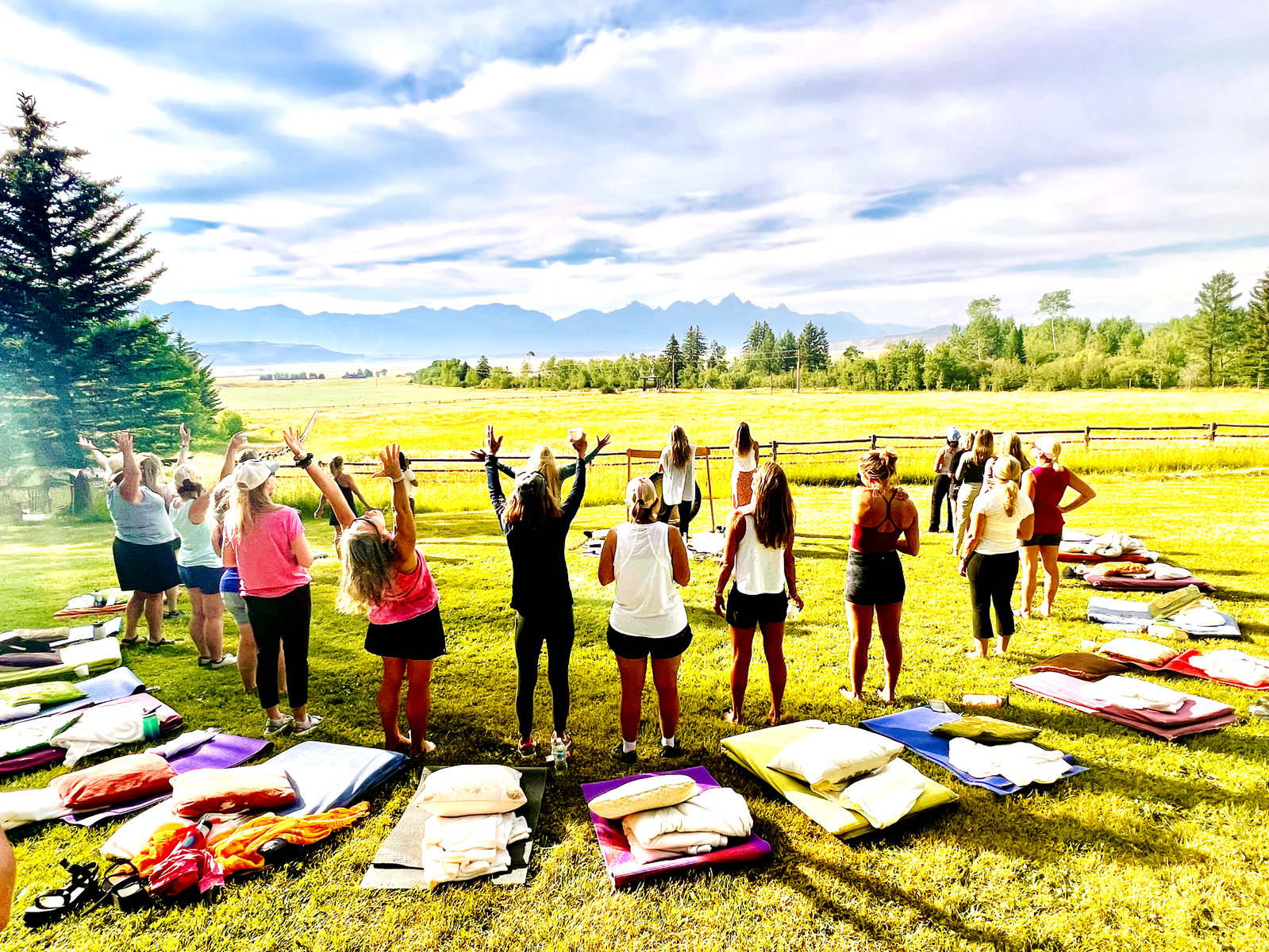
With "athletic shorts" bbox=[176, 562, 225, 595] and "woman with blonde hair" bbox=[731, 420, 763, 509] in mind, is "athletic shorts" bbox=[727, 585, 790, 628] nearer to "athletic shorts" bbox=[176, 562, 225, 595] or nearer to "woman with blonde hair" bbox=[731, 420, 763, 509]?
"woman with blonde hair" bbox=[731, 420, 763, 509]

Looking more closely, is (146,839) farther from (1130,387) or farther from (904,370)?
(904,370)

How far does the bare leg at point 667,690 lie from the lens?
4.54 m

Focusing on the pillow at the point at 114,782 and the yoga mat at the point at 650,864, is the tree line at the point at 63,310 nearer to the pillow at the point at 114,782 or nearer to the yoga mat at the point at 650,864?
the pillow at the point at 114,782

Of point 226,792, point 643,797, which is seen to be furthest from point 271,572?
point 643,797

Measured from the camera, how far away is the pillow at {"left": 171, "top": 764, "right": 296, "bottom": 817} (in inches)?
159

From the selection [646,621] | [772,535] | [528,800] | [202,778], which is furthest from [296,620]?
[772,535]

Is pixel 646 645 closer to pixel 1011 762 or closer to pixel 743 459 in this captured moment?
pixel 1011 762

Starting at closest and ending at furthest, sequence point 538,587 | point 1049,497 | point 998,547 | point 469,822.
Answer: point 469,822, point 538,587, point 998,547, point 1049,497

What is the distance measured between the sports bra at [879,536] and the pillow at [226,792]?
443 centimetres

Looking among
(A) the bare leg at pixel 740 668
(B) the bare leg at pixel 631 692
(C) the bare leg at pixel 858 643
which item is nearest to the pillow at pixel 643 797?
(B) the bare leg at pixel 631 692

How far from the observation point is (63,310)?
68.5 feet

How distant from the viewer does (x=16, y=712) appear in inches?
219

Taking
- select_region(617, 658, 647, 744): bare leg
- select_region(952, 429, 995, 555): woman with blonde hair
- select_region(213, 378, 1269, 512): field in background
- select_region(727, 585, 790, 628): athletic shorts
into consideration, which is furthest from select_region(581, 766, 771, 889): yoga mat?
select_region(952, 429, 995, 555): woman with blonde hair

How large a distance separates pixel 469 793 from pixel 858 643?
3297mm
